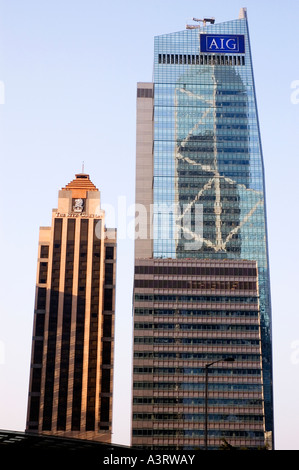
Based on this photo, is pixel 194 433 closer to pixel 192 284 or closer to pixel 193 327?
pixel 193 327

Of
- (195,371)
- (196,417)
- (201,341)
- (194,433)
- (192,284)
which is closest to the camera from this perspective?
(194,433)

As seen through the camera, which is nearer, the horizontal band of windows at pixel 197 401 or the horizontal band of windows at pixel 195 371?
the horizontal band of windows at pixel 197 401

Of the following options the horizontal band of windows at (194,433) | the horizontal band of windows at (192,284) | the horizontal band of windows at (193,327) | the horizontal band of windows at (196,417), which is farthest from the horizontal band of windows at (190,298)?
the horizontal band of windows at (194,433)

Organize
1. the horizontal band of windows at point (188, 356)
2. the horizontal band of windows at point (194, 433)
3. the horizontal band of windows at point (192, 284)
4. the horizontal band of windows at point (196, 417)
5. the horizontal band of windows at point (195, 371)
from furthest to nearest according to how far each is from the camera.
A: the horizontal band of windows at point (192, 284) < the horizontal band of windows at point (188, 356) < the horizontal band of windows at point (195, 371) < the horizontal band of windows at point (196, 417) < the horizontal band of windows at point (194, 433)

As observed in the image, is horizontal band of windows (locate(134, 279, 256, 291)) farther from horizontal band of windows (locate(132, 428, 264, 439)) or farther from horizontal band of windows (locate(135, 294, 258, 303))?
horizontal band of windows (locate(132, 428, 264, 439))

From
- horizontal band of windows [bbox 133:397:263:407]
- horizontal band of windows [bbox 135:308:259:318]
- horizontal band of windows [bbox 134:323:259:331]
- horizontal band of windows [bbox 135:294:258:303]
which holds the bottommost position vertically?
horizontal band of windows [bbox 133:397:263:407]

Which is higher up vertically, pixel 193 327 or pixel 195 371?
pixel 193 327

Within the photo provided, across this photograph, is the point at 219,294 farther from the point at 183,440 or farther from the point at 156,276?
the point at 183,440

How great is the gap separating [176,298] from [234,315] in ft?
59.3

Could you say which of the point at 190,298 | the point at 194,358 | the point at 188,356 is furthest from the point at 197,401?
the point at 190,298

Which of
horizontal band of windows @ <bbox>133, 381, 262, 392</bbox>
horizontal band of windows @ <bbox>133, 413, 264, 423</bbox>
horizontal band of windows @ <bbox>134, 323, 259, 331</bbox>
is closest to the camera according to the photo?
horizontal band of windows @ <bbox>133, 413, 264, 423</bbox>

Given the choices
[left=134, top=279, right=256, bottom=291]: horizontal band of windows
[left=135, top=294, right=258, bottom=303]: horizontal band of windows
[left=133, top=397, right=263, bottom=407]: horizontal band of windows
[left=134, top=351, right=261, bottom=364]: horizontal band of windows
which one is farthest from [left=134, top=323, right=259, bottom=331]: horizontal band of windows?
[left=133, top=397, right=263, bottom=407]: horizontal band of windows

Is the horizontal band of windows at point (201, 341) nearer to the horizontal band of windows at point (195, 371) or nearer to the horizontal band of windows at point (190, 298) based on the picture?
the horizontal band of windows at point (195, 371)
